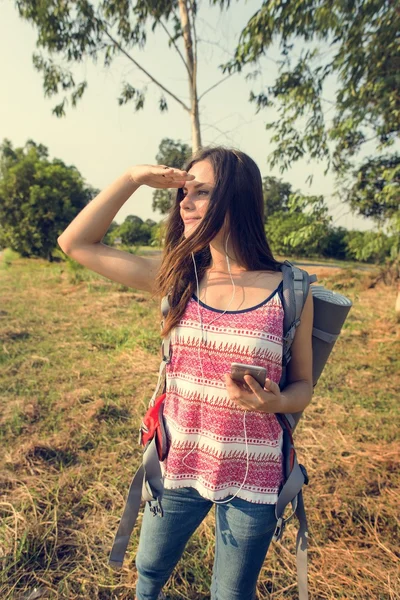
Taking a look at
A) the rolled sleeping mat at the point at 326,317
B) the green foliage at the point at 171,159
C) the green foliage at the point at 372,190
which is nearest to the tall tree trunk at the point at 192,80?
the green foliage at the point at 171,159

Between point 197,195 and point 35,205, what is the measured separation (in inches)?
568

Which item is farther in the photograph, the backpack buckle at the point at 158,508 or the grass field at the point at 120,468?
the grass field at the point at 120,468

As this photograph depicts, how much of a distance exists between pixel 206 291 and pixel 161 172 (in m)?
0.41

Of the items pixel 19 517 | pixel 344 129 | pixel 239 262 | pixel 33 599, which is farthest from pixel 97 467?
pixel 344 129

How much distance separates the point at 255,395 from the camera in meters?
1.07

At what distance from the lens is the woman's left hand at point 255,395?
3.39 ft

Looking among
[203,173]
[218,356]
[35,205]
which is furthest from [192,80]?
[35,205]

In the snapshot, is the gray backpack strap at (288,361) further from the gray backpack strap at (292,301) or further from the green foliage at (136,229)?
the green foliage at (136,229)

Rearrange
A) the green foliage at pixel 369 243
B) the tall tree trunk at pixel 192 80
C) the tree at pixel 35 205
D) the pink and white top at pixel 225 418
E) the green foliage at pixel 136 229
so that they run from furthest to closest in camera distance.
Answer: the green foliage at pixel 136 229
the tree at pixel 35 205
the tall tree trunk at pixel 192 80
the green foliage at pixel 369 243
the pink and white top at pixel 225 418

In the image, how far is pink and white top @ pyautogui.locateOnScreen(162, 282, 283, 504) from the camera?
1.18 m

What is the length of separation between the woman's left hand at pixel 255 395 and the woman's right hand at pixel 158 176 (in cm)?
65

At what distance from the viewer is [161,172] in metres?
1.29

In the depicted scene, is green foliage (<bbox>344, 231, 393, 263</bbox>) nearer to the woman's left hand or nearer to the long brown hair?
the long brown hair

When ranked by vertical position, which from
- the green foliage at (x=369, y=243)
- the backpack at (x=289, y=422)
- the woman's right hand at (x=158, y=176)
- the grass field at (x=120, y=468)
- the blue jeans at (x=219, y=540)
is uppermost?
the woman's right hand at (x=158, y=176)
